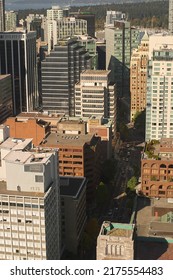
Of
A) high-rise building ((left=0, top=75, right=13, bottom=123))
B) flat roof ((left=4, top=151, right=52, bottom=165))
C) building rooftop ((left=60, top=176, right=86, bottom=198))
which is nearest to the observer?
flat roof ((left=4, top=151, right=52, bottom=165))

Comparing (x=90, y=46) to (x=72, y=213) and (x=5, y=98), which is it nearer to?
(x=5, y=98)

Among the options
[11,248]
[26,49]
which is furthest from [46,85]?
[11,248]

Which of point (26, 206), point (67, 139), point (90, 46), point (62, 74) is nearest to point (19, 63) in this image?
point (62, 74)

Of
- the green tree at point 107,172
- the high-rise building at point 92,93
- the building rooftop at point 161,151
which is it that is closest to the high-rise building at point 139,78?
the high-rise building at point 92,93

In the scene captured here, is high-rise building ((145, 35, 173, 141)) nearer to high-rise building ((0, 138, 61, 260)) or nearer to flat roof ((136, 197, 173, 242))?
flat roof ((136, 197, 173, 242))

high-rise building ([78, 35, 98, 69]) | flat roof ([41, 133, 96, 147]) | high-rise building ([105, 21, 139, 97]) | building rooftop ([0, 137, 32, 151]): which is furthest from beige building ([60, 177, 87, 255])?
high-rise building ([78, 35, 98, 69])

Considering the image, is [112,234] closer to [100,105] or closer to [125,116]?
[100,105]

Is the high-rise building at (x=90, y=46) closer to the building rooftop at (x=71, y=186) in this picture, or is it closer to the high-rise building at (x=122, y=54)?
the high-rise building at (x=122, y=54)
